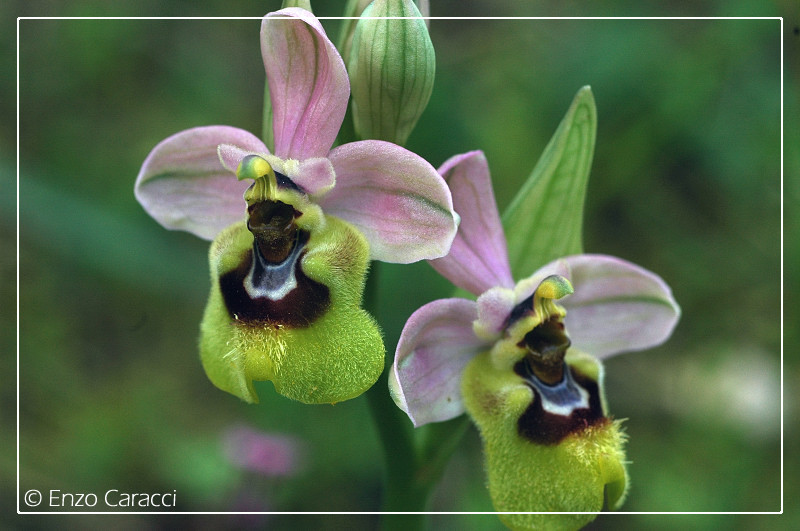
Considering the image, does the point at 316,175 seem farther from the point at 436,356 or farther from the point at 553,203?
the point at 553,203

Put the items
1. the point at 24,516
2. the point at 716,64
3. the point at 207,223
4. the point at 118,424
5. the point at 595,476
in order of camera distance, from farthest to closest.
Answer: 1. the point at 716,64
2. the point at 118,424
3. the point at 24,516
4. the point at 207,223
5. the point at 595,476

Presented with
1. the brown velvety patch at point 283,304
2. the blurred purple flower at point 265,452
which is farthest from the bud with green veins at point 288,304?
the blurred purple flower at point 265,452

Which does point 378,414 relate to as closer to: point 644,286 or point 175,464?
point 644,286

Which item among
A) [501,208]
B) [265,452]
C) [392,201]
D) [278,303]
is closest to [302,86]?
[392,201]

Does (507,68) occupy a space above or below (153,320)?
above

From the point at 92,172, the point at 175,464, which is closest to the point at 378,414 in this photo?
the point at 175,464
